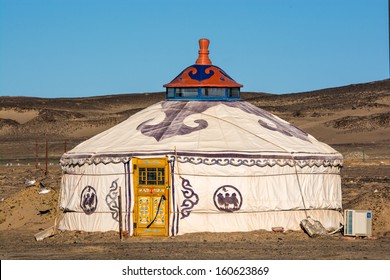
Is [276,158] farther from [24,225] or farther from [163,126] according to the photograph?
[24,225]

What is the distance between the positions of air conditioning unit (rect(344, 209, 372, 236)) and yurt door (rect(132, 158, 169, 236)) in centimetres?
345

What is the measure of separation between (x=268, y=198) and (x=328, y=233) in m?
1.48

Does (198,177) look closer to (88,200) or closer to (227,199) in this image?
(227,199)

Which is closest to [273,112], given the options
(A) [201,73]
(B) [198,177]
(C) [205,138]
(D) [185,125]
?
(A) [201,73]

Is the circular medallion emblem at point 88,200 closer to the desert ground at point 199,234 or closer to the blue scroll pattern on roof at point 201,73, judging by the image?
the desert ground at point 199,234

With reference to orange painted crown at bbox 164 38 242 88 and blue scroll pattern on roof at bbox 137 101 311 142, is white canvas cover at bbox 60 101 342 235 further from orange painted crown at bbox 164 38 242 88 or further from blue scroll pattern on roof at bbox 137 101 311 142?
orange painted crown at bbox 164 38 242 88

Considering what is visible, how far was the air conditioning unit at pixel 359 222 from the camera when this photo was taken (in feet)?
74.9

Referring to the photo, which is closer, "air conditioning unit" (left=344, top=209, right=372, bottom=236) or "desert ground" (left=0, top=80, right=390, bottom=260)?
"desert ground" (left=0, top=80, right=390, bottom=260)

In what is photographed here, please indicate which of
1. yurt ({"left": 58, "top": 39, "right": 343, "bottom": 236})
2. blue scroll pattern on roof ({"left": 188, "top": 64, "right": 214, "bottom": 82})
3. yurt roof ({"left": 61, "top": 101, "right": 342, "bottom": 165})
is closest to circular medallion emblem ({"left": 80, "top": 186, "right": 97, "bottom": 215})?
yurt ({"left": 58, "top": 39, "right": 343, "bottom": 236})

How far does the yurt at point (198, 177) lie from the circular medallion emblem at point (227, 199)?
0.02 m

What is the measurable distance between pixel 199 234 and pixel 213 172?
3.80 ft

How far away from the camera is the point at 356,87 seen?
90062 mm

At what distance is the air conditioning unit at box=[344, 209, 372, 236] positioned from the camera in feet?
74.9

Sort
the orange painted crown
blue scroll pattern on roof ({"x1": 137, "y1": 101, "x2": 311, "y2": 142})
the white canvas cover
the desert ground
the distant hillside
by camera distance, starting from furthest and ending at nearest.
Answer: the distant hillside, the orange painted crown, blue scroll pattern on roof ({"x1": 137, "y1": 101, "x2": 311, "y2": 142}), the white canvas cover, the desert ground
